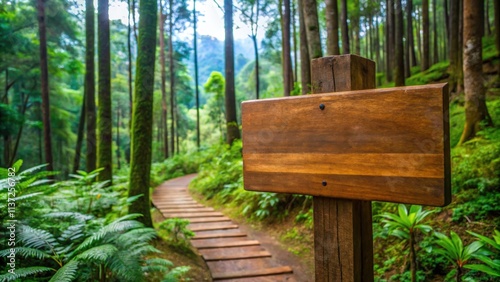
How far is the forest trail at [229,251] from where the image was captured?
15.8 ft

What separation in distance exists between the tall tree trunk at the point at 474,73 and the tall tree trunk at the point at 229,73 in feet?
29.6

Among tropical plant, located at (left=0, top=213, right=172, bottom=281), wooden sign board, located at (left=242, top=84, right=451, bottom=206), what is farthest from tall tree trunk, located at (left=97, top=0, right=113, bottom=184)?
wooden sign board, located at (left=242, top=84, right=451, bottom=206)

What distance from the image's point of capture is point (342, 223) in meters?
1.42

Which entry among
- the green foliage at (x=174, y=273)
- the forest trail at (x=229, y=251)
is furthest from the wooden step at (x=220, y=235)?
the green foliage at (x=174, y=273)

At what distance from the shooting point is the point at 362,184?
1274 millimetres

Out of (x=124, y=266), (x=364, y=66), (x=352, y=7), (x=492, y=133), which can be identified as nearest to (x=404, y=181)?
(x=364, y=66)

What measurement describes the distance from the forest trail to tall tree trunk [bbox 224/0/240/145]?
5578mm

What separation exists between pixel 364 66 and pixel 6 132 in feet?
55.8

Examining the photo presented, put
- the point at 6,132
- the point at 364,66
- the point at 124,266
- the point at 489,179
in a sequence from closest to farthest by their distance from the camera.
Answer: the point at 364,66 < the point at 124,266 < the point at 489,179 < the point at 6,132

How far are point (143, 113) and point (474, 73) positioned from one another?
670cm

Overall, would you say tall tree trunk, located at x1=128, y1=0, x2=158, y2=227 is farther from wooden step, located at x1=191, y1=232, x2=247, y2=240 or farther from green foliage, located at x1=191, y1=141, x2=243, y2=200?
green foliage, located at x1=191, y1=141, x2=243, y2=200

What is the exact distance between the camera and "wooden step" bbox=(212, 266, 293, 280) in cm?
474

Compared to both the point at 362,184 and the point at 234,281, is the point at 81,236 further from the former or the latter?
the point at 362,184

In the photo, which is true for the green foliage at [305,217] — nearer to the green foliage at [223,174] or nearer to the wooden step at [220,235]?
the wooden step at [220,235]
